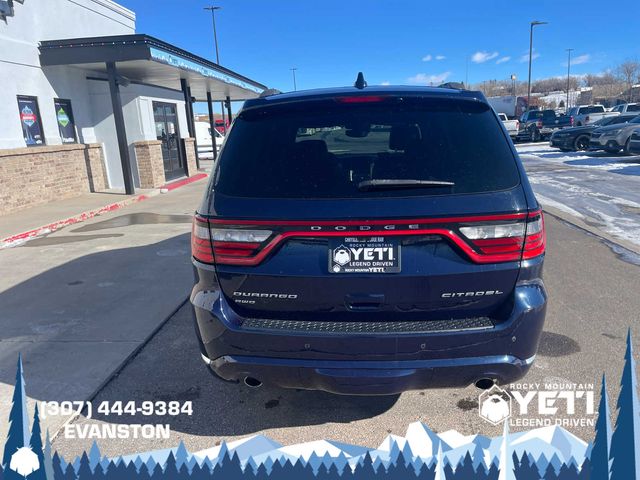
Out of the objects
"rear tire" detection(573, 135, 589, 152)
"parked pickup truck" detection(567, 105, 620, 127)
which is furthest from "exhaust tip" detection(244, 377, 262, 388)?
"parked pickup truck" detection(567, 105, 620, 127)

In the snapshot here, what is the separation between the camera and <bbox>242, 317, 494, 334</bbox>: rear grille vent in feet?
7.54

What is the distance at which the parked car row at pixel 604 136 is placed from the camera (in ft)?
56.4

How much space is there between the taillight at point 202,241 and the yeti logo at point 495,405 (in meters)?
1.92

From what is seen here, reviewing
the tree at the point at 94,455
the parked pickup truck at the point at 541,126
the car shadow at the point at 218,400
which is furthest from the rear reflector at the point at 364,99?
the parked pickup truck at the point at 541,126

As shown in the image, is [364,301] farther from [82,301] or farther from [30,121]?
[30,121]

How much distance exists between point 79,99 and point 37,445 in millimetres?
12040

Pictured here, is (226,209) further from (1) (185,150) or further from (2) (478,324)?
(1) (185,150)

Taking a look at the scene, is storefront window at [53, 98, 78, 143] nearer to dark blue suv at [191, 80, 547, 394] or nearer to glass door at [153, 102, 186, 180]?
glass door at [153, 102, 186, 180]

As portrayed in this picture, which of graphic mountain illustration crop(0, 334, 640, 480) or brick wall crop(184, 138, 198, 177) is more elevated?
brick wall crop(184, 138, 198, 177)

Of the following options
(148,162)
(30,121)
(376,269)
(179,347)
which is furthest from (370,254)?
(148,162)

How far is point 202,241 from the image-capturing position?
2461 millimetres

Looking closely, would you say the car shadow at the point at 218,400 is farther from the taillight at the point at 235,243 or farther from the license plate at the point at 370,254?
the license plate at the point at 370,254

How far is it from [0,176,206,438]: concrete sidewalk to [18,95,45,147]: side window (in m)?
3.64

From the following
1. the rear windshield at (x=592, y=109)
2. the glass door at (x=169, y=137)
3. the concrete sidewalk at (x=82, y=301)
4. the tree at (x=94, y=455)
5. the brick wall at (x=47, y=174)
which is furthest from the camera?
the rear windshield at (x=592, y=109)
